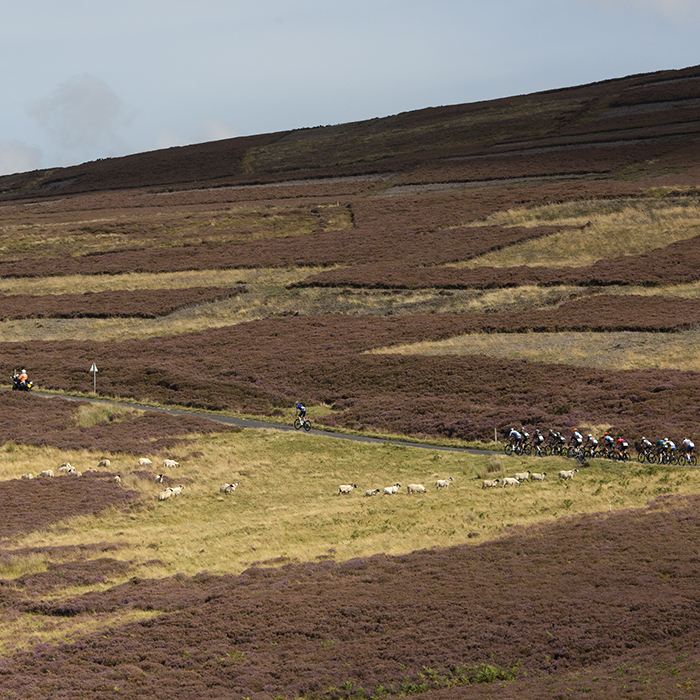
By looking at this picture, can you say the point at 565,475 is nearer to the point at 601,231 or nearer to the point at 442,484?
the point at 442,484

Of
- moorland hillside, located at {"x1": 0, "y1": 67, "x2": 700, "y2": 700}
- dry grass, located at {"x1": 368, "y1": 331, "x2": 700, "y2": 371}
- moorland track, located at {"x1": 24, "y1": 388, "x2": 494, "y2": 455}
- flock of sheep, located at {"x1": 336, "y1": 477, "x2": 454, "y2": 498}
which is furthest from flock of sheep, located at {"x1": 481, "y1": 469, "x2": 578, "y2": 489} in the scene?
dry grass, located at {"x1": 368, "y1": 331, "x2": 700, "y2": 371}

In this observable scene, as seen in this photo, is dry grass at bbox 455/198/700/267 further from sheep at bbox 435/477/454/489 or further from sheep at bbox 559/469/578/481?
sheep at bbox 435/477/454/489

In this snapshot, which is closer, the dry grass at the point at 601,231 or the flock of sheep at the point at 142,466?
the flock of sheep at the point at 142,466

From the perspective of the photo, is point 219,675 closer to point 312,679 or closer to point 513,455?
point 312,679

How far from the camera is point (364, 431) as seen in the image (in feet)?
182

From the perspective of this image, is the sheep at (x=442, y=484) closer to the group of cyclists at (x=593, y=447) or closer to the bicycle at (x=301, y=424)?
the group of cyclists at (x=593, y=447)

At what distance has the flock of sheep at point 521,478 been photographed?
41.8 metres

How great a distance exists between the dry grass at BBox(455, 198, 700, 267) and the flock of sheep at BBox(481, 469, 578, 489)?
52.6 m

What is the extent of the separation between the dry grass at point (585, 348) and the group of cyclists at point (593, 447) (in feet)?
45.7

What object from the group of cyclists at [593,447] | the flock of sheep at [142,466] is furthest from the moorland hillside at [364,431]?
the group of cyclists at [593,447]

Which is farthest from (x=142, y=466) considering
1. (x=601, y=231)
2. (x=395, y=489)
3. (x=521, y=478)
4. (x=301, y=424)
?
(x=601, y=231)

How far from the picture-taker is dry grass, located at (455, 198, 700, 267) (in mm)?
94438

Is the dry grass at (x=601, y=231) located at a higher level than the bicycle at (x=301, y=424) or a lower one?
higher

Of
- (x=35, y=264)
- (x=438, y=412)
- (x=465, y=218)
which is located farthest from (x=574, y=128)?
(x=438, y=412)
